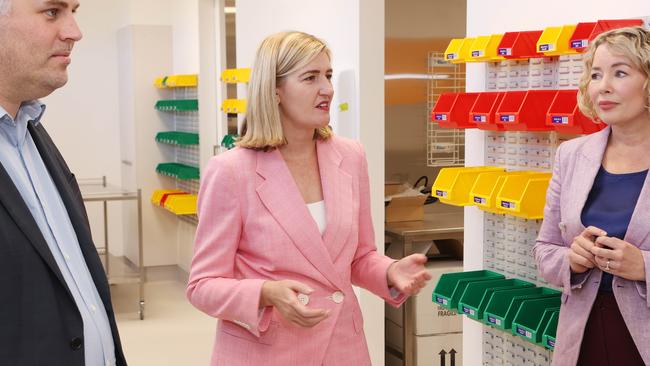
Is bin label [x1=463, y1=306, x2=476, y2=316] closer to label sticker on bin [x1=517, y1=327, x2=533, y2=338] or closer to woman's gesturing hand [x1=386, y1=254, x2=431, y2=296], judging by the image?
label sticker on bin [x1=517, y1=327, x2=533, y2=338]

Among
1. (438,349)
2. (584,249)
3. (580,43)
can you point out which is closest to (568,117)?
(580,43)

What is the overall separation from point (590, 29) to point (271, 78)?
1.11 meters

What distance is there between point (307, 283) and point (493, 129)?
4.12 ft

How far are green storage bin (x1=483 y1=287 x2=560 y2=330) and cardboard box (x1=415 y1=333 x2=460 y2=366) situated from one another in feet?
6.21

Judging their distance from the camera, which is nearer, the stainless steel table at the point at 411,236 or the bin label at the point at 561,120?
the bin label at the point at 561,120

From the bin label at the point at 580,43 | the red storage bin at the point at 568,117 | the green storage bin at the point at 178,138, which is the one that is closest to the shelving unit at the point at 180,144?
the green storage bin at the point at 178,138

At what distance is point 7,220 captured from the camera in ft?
5.26

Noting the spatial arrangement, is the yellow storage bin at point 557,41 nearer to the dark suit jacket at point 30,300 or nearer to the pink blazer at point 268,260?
the pink blazer at point 268,260

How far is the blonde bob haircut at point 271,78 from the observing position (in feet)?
7.80

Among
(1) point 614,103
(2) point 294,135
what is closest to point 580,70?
(1) point 614,103

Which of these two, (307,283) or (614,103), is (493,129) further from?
(307,283)

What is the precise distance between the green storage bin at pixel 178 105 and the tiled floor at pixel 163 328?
167cm

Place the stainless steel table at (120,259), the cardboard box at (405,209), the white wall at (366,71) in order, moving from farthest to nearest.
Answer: the stainless steel table at (120,259), the cardboard box at (405,209), the white wall at (366,71)

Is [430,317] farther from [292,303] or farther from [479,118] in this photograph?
[292,303]
